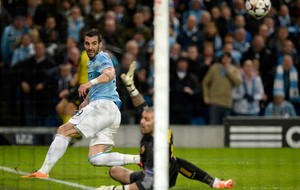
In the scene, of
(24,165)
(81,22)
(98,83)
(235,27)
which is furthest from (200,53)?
(98,83)

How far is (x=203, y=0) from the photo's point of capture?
814 inches

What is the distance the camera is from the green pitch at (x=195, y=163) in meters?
12.3

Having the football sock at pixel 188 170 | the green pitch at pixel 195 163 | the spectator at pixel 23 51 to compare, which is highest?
the spectator at pixel 23 51

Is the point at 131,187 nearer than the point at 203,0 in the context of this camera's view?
Yes

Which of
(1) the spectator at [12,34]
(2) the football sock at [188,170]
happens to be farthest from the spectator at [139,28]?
(2) the football sock at [188,170]

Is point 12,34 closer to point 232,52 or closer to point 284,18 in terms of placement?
point 232,52

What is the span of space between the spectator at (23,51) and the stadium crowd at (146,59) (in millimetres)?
20

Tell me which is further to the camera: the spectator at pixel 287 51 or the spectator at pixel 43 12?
the spectator at pixel 287 51

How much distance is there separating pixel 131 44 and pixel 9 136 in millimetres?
2996

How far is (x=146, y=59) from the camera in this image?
769 inches

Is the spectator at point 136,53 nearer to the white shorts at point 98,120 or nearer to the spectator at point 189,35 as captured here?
the spectator at point 189,35

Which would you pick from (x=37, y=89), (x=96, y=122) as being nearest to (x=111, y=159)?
(x=96, y=122)

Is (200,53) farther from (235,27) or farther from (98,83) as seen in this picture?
(98,83)

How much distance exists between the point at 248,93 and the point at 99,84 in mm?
8175
